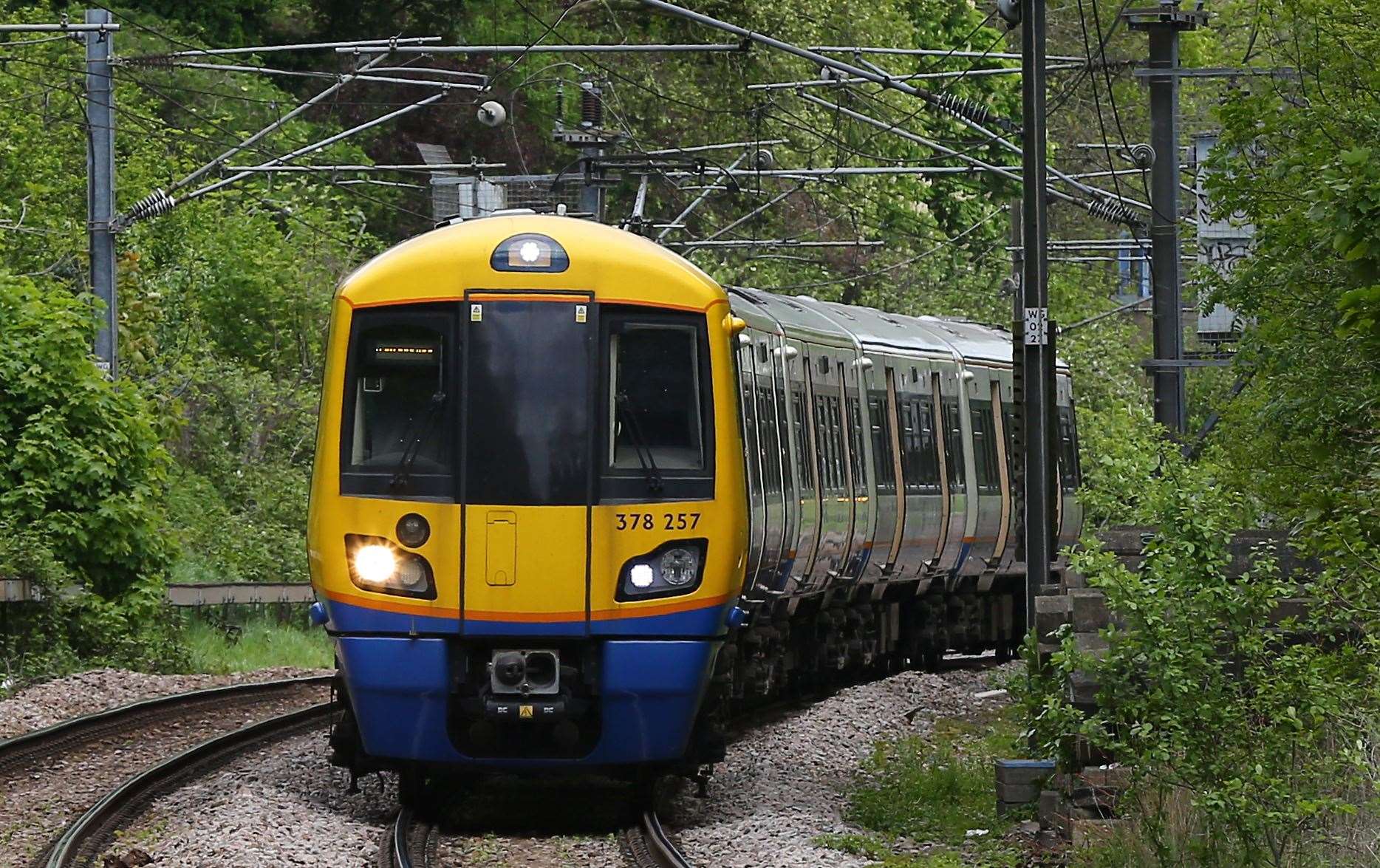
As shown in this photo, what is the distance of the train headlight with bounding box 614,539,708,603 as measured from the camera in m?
11.5

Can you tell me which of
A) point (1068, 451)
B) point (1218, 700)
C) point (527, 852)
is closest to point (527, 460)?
point (527, 852)

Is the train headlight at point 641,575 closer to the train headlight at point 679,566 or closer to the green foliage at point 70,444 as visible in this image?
the train headlight at point 679,566

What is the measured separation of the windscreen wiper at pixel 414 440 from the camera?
11531 millimetres

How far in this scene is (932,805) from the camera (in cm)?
1261

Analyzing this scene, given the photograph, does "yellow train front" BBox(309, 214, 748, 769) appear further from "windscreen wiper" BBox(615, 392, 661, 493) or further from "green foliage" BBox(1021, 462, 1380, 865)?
"green foliage" BBox(1021, 462, 1380, 865)

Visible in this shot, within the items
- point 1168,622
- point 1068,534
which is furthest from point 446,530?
point 1068,534

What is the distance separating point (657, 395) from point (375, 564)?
158 cm

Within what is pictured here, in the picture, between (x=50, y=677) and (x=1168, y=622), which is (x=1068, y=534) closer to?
(x=50, y=677)

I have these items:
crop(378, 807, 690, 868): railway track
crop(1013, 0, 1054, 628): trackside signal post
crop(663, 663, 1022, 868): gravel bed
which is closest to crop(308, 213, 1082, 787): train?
crop(378, 807, 690, 868): railway track

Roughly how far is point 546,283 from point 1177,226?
945cm

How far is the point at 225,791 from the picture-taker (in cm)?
1259

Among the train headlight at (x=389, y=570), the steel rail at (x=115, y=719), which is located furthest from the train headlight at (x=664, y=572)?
the steel rail at (x=115, y=719)

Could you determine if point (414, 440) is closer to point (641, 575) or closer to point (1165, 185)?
point (641, 575)

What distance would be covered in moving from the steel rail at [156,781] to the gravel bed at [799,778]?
233 cm
